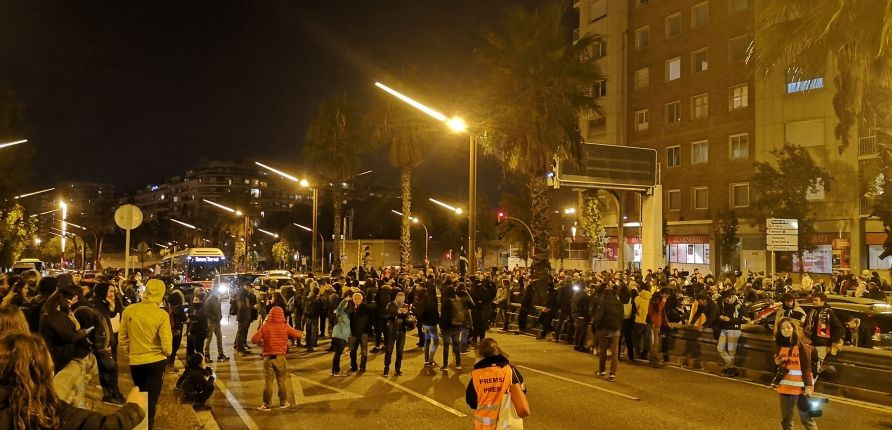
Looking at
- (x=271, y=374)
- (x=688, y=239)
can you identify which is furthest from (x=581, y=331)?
(x=688, y=239)

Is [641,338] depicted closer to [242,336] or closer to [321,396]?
[321,396]

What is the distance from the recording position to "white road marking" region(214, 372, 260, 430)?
9234 mm

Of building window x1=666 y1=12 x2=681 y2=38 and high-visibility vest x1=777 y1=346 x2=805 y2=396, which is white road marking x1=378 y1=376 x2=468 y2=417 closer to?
high-visibility vest x1=777 y1=346 x2=805 y2=396

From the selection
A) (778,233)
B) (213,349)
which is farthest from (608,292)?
(778,233)

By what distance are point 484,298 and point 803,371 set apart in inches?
392

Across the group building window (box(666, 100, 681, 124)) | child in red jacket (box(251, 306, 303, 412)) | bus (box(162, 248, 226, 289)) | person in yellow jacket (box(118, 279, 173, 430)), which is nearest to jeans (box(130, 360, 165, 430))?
person in yellow jacket (box(118, 279, 173, 430))

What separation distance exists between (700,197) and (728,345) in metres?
37.8

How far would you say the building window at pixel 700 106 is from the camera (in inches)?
1902

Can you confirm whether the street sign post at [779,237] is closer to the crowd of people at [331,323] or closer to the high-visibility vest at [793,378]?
the crowd of people at [331,323]

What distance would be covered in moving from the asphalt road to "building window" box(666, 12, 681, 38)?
4159 cm

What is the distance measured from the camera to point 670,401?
10914 millimetres

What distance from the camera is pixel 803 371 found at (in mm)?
7828

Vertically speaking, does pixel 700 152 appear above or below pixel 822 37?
above

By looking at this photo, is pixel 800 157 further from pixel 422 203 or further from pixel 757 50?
pixel 422 203
